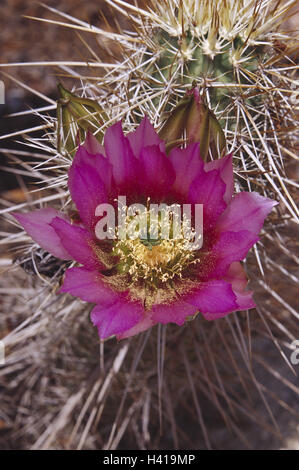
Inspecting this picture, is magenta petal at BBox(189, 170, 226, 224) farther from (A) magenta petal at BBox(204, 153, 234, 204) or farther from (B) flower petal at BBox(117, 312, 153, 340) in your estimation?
(B) flower petal at BBox(117, 312, 153, 340)

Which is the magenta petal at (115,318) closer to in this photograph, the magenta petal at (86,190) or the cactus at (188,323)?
the magenta petal at (86,190)

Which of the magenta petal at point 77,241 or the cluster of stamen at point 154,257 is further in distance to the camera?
the cluster of stamen at point 154,257

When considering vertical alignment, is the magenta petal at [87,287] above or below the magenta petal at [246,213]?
below

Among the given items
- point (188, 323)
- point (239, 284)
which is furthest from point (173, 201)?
point (188, 323)

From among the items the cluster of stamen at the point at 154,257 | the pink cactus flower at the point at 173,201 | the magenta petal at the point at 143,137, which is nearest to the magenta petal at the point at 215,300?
the pink cactus flower at the point at 173,201

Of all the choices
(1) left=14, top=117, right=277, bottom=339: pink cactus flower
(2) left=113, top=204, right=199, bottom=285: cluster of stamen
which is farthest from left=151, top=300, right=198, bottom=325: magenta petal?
(2) left=113, top=204, right=199, bottom=285: cluster of stamen
